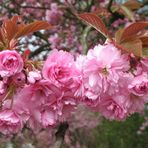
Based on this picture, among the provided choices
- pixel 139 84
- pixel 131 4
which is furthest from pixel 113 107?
pixel 131 4

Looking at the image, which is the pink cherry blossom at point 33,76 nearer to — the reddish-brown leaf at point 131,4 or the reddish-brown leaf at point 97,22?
the reddish-brown leaf at point 97,22

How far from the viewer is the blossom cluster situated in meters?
1.40

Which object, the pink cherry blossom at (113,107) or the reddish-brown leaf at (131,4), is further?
the reddish-brown leaf at (131,4)

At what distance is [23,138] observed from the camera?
5023 millimetres

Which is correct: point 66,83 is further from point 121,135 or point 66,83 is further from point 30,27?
point 121,135

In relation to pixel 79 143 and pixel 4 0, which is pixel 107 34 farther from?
pixel 79 143

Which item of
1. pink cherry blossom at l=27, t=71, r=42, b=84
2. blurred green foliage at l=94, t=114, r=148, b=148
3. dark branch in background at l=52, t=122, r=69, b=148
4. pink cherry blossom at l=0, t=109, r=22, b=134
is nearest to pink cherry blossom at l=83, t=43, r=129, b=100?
pink cherry blossom at l=27, t=71, r=42, b=84

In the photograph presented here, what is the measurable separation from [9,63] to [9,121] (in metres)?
0.19

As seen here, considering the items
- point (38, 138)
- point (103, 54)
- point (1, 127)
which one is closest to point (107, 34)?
point (103, 54)

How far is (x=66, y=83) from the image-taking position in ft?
4.72

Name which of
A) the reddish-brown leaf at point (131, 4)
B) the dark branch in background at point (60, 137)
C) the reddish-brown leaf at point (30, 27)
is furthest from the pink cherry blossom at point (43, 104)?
the reddish-brown leaf at point (131, 4)

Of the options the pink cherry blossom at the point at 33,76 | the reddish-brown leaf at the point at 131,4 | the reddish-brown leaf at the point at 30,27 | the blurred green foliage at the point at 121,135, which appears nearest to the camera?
the pink cherry blossom at the point at 33,76

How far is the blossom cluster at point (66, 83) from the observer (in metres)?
1.40

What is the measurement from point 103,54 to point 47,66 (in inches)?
6.6
